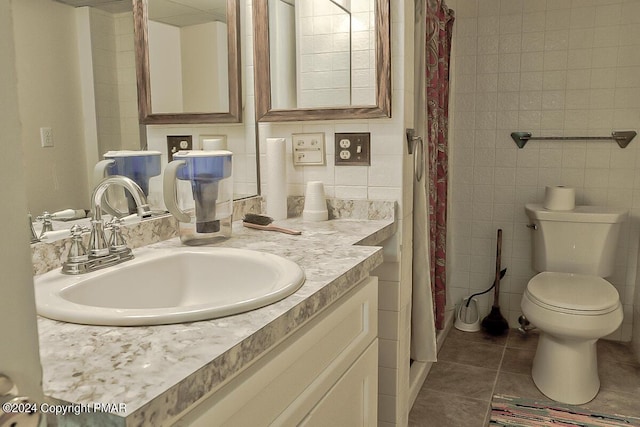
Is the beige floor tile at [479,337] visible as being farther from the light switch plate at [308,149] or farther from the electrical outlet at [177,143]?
the electrical outlet at [177,143]

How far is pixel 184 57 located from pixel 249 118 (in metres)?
0.33

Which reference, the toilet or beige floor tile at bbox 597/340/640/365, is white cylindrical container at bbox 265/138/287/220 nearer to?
the toilet

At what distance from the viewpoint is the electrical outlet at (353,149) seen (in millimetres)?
1727

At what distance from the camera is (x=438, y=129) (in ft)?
7.75

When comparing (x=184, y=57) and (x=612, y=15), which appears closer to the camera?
(x=184, y=57)

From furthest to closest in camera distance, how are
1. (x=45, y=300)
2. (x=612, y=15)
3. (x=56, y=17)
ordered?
(x=612, y=15) < (x=56, y=17) < (x=45, y=300)

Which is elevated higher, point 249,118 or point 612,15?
point 612,15

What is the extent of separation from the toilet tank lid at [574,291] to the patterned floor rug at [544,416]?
Answer: 42cm

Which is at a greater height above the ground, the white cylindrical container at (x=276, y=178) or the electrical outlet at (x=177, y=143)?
the electrical outlet at (x=177, y=143)

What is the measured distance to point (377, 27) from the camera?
1.65 meters

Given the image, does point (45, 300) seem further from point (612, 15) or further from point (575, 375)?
point (612, 15)

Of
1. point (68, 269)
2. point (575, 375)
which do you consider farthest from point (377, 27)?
point (575, 375)

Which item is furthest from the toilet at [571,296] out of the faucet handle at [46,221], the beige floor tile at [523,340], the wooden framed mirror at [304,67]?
the faucet handle at [46,221]

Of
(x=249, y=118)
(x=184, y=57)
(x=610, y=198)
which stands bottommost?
(x=610, y=198)
